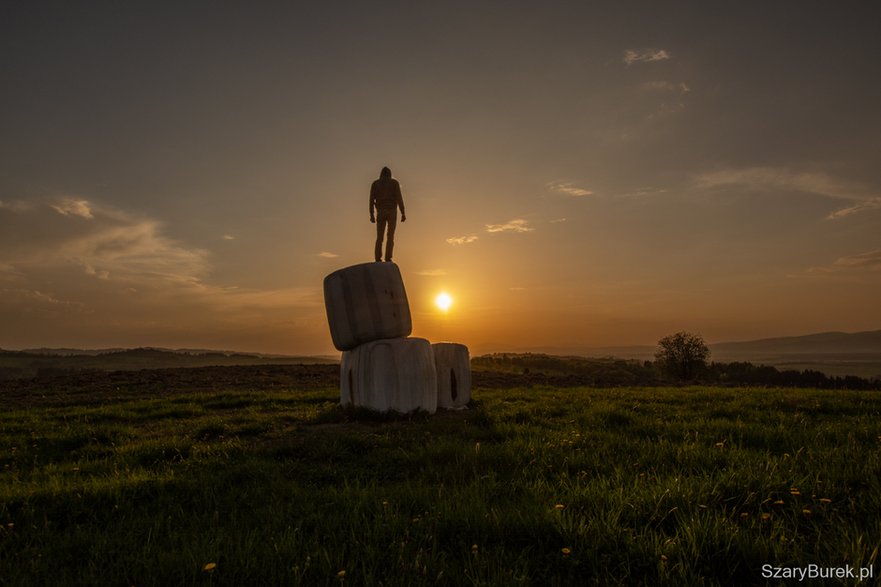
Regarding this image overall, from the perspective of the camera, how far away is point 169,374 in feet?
56.3

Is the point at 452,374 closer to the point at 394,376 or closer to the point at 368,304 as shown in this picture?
the point at 394,376

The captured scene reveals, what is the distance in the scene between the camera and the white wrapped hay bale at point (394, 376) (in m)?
8.07

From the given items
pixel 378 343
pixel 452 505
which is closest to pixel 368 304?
pixel 378 343

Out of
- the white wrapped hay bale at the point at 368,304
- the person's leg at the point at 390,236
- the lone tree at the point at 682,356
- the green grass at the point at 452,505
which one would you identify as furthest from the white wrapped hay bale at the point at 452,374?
the lone tree at the point at 682,356

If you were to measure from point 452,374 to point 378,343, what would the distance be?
7.60ft

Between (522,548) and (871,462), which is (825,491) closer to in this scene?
(871,462)

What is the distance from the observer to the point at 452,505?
320 centimetres

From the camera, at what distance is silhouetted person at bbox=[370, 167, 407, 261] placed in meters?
11.2

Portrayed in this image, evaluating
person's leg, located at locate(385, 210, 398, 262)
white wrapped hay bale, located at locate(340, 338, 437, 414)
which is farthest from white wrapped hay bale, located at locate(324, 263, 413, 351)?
person's leg, located at locate(385, 210, 398, 262)

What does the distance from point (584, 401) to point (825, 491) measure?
6569 mm

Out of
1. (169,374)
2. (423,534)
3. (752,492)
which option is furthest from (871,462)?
(169,374)

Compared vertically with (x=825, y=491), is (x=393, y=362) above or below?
above

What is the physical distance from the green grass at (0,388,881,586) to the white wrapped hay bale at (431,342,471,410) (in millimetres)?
3162

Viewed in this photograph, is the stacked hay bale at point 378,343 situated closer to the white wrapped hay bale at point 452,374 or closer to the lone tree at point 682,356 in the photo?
the white wrapped hay bale at point 452,374
